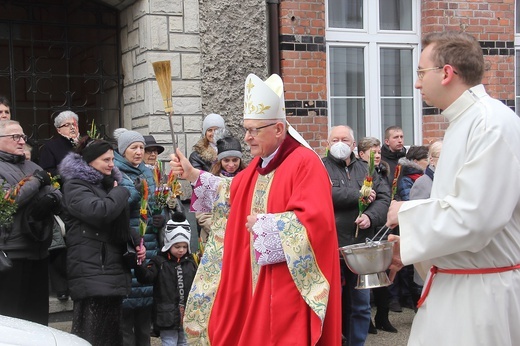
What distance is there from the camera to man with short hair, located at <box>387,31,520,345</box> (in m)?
3.21

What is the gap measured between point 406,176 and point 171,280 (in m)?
3.09

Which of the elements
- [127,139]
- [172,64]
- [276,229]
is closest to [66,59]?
[172,64]

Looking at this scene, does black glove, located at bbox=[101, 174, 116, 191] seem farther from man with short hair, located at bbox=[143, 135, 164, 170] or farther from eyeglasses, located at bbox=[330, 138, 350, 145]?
eyeglasses, located at bbox=[330, 138, 350, 145]

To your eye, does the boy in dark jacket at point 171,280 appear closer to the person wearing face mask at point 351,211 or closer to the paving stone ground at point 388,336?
the paving stone ground at point 388,336

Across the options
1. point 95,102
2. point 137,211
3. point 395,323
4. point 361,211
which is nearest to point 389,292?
point 395,323

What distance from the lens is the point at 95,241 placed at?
19.8 feet

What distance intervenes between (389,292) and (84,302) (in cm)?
→ 375

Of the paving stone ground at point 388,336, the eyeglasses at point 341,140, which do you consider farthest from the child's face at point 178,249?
the eyeglasses at point 341,140

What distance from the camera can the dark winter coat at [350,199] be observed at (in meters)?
6.93

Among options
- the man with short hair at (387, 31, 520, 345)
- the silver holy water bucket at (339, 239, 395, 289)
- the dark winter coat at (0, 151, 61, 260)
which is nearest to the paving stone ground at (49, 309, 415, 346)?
the dark winter coat at (0, 151, 61, 260)

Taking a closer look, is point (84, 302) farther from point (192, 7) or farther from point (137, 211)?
point (192, 7)

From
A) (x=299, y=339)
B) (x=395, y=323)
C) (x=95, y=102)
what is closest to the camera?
(x=299, y=339)

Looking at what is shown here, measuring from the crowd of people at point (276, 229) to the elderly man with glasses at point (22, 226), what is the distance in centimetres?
1

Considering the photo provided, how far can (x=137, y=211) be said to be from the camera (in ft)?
21.6
